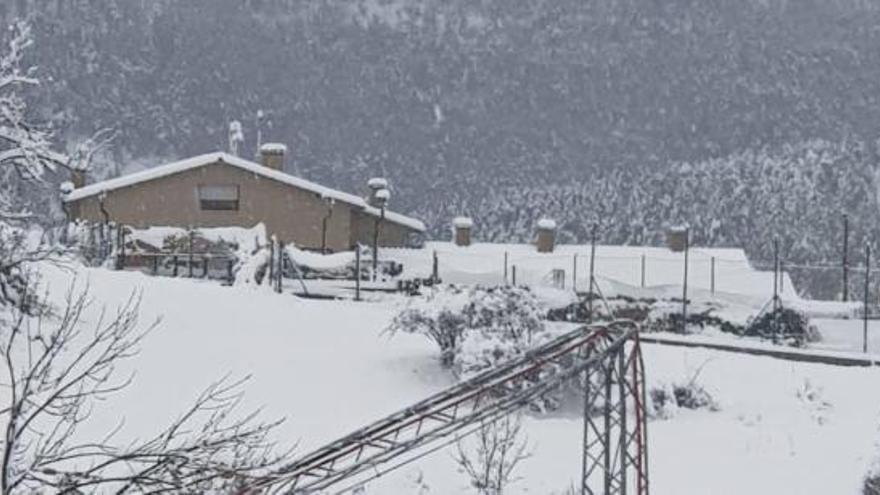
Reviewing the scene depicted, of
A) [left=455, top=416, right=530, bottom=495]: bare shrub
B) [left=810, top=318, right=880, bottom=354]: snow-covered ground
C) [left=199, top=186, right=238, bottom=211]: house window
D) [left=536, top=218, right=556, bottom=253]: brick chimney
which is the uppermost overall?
[left=199, top=186, right=238, bottom=211]: house window

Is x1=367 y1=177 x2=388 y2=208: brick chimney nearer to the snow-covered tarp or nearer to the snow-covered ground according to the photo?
the snow-covered tarp

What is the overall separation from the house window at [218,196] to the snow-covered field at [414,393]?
688 inches

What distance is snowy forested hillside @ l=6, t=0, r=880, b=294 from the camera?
435 feet

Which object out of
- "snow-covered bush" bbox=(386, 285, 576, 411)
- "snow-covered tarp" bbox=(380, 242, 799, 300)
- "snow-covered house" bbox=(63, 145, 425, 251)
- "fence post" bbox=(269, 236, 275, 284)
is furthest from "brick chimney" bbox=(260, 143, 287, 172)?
"snow-covered bush" bbox=(386, 285, 576, 411)

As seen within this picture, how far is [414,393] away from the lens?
2319 centimetres

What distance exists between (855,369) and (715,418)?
13.9 ft

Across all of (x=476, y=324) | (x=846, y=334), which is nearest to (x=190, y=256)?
(x=476, y=324)

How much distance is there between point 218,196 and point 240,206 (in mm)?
903

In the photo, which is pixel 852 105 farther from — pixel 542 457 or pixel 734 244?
pixel 542 457

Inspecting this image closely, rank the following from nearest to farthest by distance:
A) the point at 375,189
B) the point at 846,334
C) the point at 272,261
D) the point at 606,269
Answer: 1. the point at 272,261
2. the point at 846,334
3. the point at 606,269
4. the point at 375,189

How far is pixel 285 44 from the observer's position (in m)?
166

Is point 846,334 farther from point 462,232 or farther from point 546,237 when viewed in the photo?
point 462,232

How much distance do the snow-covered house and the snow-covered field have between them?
16689 mm

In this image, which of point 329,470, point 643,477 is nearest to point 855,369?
point 643,477
